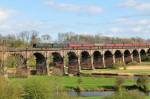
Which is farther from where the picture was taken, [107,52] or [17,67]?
[107,52]

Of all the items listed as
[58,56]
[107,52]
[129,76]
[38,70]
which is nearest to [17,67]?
[38,70]

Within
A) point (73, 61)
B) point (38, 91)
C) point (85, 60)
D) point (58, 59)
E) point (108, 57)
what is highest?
point (108, 57)

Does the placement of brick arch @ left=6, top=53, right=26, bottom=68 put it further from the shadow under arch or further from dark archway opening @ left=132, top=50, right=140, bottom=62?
dark archway opening @ left=132, top=50, right=140, bottom=62

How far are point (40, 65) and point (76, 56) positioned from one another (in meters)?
18.2

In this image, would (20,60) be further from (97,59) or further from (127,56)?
(127,56)

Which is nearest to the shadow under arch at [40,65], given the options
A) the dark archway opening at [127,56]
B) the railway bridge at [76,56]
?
the railway bridge at [76,56]

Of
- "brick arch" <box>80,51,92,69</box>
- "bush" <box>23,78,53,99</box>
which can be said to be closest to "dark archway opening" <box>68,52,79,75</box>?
"brick arch" <box>80,51,92,69</box>

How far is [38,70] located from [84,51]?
2856 centimetres

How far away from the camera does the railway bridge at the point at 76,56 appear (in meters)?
135

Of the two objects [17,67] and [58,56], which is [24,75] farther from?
[58,56]

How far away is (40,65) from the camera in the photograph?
14075 centimetres

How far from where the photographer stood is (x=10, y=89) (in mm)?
62219

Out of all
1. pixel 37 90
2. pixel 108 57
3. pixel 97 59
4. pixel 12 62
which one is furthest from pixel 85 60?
pixel 37 90

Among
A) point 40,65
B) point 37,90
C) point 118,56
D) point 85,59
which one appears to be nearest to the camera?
point 37,90
